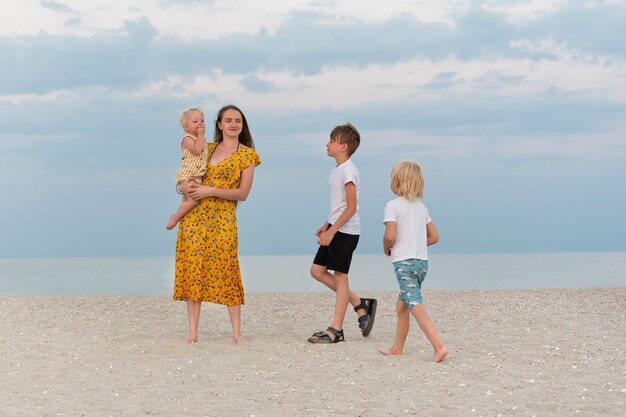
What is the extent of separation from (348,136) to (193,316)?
7.78ft

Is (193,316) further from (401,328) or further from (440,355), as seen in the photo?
(440,355)

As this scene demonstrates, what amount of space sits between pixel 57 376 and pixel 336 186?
3.03 metres

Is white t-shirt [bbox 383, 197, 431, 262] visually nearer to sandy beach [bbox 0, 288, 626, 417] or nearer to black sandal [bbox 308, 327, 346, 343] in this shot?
sandy beach [bbox 0, 288, 626, 417]

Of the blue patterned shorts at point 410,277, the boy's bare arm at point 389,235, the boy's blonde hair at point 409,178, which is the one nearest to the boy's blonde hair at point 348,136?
the boy's blonde hair at point 409,178

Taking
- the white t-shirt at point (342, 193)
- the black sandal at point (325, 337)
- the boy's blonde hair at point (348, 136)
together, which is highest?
the boy's blonde hair at point (348, 136)

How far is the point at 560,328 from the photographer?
9828 millimetres

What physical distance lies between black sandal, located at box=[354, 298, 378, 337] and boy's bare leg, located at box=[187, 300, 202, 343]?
163 centimetres

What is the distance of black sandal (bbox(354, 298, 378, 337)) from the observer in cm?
876

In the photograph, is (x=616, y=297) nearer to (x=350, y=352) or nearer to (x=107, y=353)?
(x=350, y=352)

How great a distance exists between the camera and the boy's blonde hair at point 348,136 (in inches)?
319

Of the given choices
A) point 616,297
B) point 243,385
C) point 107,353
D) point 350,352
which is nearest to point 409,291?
point 350,352

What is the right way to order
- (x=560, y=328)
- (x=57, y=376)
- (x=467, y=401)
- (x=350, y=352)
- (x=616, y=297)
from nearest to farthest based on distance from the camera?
(x=467, y=401), (x=57, y=376), (x=350, y=352), (x=560, y=328), (x=616, y=297)

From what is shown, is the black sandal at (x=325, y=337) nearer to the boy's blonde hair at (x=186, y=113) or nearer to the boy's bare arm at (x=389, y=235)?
the boy's bare arm at (x=389, y=235)

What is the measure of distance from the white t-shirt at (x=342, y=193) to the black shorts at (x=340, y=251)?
0.07 metres
